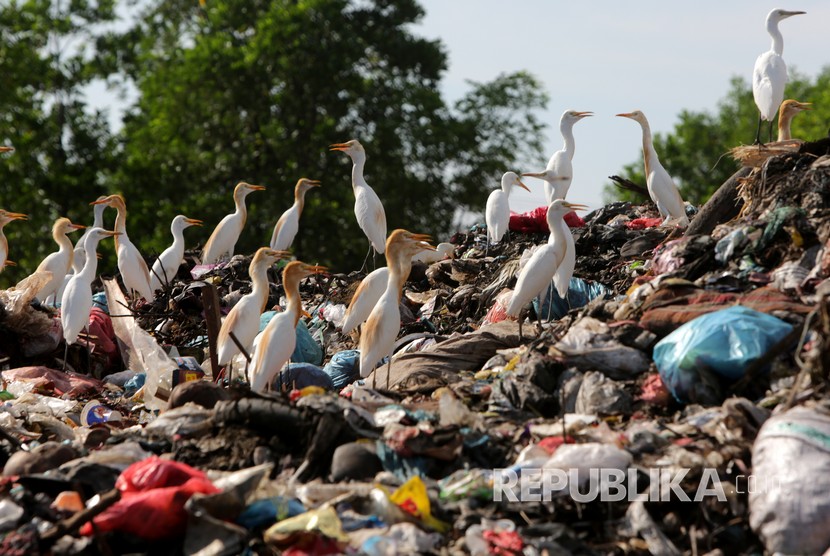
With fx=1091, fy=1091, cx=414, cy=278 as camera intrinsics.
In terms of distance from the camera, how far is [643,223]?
10688 mm

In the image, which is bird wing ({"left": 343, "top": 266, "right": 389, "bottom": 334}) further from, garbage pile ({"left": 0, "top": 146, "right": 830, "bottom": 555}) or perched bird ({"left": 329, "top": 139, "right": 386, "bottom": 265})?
perched bird ({"left": 329, "top": 139, "right": 386, "bottom": 265})

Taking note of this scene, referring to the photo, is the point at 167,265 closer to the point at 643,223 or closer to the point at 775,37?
the point at 643,223

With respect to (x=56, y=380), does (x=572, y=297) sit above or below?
above

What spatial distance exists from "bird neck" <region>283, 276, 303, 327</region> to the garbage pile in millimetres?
585

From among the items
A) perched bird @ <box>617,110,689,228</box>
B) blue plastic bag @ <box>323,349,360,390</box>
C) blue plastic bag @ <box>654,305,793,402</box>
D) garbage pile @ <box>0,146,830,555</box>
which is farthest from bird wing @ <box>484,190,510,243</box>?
blue plastic bag @ <box>654,305,793,402</box>

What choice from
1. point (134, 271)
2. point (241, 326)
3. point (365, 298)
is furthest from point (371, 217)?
point (241, 326)

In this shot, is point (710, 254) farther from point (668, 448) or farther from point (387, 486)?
point (387, 486)

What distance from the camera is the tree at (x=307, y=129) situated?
2041 centimetres

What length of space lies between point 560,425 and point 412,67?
59.1ft

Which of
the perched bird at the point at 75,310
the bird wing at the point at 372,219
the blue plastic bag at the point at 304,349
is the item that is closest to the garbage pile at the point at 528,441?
the blue plastic bag at the point at 304,349

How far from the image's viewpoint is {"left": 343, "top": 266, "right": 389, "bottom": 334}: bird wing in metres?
8.32

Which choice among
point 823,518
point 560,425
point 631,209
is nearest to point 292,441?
point 560,425

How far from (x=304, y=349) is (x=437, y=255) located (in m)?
2.79

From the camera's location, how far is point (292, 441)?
506 centimetres
